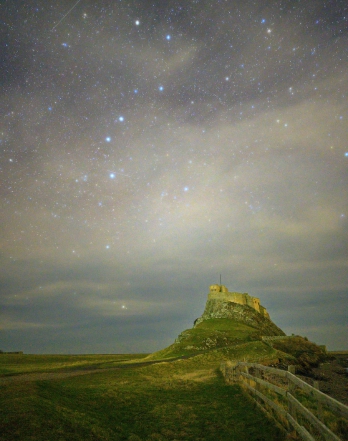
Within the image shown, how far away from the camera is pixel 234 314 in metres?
93.9

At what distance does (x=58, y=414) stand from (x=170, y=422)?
163 inches

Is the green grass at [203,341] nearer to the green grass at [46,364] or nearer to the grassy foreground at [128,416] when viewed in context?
the green grass at [46,364]

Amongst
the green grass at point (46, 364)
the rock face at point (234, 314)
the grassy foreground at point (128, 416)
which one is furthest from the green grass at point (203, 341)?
the grassy foreground at point (128, 416)

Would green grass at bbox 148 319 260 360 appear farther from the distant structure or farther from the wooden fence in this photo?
the wooden fence

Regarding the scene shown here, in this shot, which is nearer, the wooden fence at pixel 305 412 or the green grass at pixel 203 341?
the wooden fence at pixel 305 412

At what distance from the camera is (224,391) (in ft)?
54.5

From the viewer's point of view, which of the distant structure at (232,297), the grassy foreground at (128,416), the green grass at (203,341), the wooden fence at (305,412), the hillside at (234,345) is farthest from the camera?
the distant structure at (232,297)

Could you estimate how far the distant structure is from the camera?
356ft

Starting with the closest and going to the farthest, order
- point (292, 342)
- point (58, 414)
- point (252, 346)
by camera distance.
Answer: point (58, 414)
point (252, 346)
point (292, 342)

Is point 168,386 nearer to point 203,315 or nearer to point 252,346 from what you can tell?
point 252,346

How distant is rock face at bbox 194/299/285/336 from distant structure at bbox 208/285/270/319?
2.48 m

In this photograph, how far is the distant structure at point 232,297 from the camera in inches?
4272

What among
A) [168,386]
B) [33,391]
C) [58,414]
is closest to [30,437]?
[58,414]

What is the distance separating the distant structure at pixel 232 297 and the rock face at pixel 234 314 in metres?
2.48
